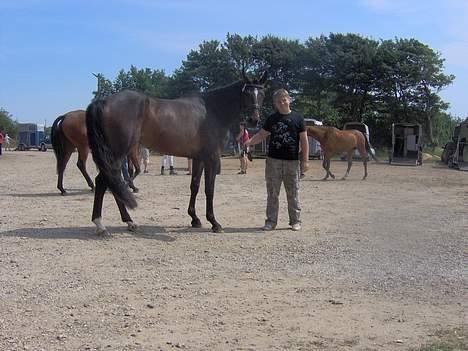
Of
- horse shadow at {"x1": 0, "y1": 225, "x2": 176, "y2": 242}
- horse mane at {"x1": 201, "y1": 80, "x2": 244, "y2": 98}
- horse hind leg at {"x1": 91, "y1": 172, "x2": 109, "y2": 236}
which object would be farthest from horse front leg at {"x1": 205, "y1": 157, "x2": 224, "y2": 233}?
horse hind leg at {"x1": 91, "y1": 172, "x2": 109, "y2": 236}

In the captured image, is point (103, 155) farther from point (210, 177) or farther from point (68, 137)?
point (68, 137)

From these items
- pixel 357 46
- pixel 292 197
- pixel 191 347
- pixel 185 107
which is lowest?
pixel 191 347

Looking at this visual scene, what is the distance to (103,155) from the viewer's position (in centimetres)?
769

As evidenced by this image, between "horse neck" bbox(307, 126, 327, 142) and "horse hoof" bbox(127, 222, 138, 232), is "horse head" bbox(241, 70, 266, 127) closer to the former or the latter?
"horse hoof" bbox(127, 222, 138, 232)

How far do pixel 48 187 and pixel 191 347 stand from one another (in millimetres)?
11269

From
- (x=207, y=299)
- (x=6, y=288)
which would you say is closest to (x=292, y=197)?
(x=207, y=299)

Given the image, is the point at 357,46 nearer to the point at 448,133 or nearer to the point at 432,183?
the point at 448,133

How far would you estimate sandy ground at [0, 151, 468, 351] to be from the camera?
Result: 165 inches

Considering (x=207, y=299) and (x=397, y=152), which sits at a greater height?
(x=397, y=152)

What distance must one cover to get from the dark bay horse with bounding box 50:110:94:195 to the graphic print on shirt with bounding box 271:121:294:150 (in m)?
5.21

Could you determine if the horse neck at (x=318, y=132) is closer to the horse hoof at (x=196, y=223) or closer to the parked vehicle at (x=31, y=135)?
the horse hoof at (x=196, y=223)

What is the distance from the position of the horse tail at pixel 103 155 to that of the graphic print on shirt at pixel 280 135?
2.39 m

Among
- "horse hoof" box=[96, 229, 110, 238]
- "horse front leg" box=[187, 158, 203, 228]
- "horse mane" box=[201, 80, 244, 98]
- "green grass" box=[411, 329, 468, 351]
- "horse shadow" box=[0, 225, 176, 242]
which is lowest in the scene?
"green grass" box=[411, 329, 468, 351]

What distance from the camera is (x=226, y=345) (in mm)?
4004
